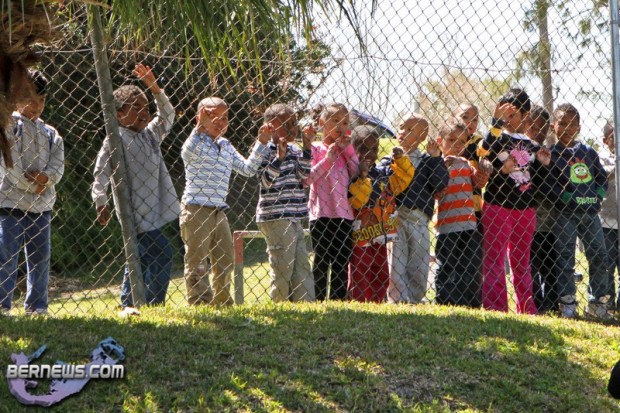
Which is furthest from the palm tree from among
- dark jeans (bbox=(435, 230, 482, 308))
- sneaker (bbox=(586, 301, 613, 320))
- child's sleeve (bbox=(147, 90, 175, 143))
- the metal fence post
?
sneaker (bbox=(586, 301, 613, 320))

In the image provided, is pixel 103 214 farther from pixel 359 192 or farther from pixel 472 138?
pixel 472 138

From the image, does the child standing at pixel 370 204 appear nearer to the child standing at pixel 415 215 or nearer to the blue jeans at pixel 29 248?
the child standing at pixel 415 215

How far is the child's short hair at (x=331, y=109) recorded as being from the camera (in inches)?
226

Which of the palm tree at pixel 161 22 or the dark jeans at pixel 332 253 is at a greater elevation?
the palm tree at pixel 161 22

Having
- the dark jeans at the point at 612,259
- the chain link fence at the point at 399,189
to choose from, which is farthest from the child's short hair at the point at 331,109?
the dark jeans at the point at 612,259

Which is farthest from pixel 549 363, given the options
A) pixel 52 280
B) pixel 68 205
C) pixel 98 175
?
pixel 52 280

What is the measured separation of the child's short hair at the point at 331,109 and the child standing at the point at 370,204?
0.38 meters

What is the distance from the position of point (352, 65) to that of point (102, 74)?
1.49 m

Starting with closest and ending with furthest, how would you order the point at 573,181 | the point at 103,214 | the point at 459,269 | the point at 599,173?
the point at 103,214 → the point at 459,269 → the point at 573,181 → the point at 599,173

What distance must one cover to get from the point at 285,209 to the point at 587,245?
2283mm

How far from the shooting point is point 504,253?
6.42 metres

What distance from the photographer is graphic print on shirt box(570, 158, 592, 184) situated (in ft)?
21.3

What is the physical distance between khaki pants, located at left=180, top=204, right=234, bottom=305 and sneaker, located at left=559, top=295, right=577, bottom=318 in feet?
7.85

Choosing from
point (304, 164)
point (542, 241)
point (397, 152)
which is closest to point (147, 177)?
point (304, 164)
